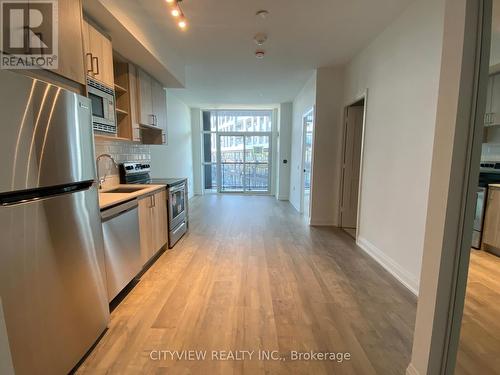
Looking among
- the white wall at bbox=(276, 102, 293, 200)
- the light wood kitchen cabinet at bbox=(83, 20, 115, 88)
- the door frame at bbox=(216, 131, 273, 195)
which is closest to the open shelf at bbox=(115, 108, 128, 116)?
the light wood kitchen cabinet at bbox=(83, 20, 115, 88)

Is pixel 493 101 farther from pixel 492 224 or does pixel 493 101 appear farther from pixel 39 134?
pixel 39 134

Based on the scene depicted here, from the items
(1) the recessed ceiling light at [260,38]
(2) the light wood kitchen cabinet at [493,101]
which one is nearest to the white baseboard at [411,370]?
(2) the light wood kitchen cabinet at [493,101]

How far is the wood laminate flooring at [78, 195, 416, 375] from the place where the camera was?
58.4 inches

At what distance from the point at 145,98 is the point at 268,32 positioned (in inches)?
70.0

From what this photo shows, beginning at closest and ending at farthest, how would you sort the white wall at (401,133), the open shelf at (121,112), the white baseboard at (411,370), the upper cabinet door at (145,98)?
the white baseboard at (411,370) → the white wall at (401,133) → the open shelf at (121,112) → the upper cabinet door at (145,98)

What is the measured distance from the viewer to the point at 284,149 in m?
6.77

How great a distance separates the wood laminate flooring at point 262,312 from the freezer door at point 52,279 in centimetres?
27

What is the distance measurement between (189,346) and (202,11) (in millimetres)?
3000

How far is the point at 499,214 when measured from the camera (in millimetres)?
1565

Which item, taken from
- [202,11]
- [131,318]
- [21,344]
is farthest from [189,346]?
[202,11]

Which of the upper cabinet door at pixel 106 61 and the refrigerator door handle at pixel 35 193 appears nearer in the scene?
the refrigerator door handle at pixel 35 193

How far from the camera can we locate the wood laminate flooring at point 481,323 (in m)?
1.34

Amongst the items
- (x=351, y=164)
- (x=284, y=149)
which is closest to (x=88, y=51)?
(x=351, y=164)

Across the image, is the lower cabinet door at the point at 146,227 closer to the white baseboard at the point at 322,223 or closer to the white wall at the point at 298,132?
the white baseboard at the point at 322,223
